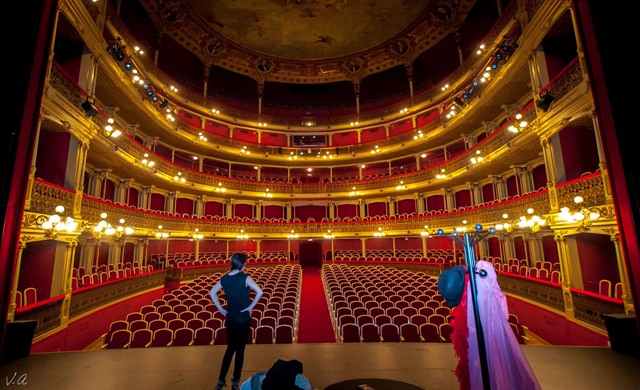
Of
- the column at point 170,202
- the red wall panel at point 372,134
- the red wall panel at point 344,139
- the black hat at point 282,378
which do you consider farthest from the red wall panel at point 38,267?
the red wall panel at point 372,134

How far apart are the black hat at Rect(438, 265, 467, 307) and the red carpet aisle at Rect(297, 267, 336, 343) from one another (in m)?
5.24

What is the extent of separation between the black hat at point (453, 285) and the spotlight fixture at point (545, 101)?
9.66 metres

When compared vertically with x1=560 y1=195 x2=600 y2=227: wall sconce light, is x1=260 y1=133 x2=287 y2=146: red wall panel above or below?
above

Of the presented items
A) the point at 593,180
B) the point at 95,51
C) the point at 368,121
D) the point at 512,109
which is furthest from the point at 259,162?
the point at 593,180

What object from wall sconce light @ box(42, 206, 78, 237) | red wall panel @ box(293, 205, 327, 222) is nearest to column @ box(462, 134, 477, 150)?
red wall panel @ box(293, 205, 327, 222)

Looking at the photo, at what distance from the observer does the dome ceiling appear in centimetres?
1997

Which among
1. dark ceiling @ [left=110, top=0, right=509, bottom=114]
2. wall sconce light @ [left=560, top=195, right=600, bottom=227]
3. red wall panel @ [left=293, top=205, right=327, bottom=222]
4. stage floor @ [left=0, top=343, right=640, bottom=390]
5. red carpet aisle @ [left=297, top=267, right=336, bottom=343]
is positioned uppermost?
dark ceiling @ [left=110, top=0, right=509, bottom=114]

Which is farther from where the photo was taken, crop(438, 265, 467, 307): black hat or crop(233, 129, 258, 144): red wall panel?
crop(233, 129, 258, 144): red wall panel

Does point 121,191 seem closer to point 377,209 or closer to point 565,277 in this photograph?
point 377,209

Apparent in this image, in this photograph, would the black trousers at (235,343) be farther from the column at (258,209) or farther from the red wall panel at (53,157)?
the column at (258,209)

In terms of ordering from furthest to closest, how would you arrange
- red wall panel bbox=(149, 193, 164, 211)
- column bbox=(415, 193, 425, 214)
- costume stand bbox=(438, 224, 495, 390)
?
column bbox=(415, 193, 425, 214)
red wall panel bbox=(149, 193, 164, 211)
costume stand bbox=(438, 224, 495, 390)

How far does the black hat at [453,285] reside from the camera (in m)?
2.60

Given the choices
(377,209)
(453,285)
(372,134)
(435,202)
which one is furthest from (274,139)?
(453,285)

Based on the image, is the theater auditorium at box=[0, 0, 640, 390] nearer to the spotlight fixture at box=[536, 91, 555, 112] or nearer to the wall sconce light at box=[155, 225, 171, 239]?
the spotlight fixture at box=[536, 91, 555, 112]
